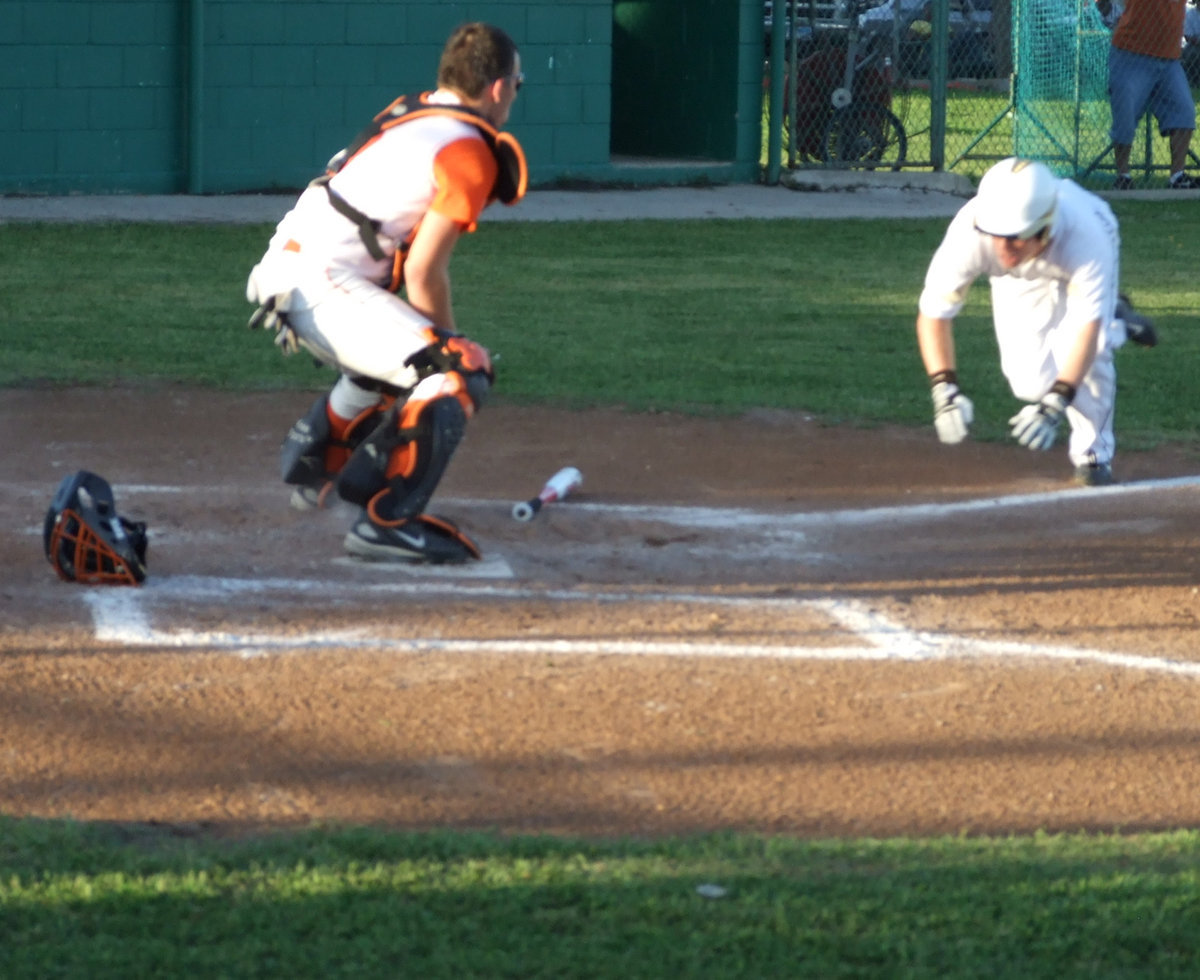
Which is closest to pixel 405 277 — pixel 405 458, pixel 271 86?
pixel 405 458

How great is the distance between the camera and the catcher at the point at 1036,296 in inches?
232

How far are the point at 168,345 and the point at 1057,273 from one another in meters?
4.99

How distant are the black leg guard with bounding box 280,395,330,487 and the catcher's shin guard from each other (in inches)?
16.1

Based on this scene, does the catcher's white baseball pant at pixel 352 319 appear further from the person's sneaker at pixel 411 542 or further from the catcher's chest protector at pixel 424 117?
the person's sneaker at pixel 411 542

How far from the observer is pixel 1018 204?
19.1 ft

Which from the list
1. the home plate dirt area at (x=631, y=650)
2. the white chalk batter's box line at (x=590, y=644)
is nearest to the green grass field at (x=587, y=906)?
the home plate dirt area at (x=631, y=650)

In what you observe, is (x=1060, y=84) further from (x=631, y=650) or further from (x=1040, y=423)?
(x=631, y=650)

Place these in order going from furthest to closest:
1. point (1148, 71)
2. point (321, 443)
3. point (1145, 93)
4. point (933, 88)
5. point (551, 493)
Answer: point (933, 88) → point (1145, 93) → point (1148, 71) → point (551, 493) → point (321, 443)

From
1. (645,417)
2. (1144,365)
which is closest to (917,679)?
(645,417)

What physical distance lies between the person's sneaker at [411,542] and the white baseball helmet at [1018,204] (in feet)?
6.72

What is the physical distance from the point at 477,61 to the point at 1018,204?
6.03ft

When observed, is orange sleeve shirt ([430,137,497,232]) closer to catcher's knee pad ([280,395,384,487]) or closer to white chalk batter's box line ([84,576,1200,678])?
catcher's knee pad ([280,395,384,487])

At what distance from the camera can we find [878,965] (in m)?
3.10

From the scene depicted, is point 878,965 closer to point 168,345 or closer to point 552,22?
point 168,345
